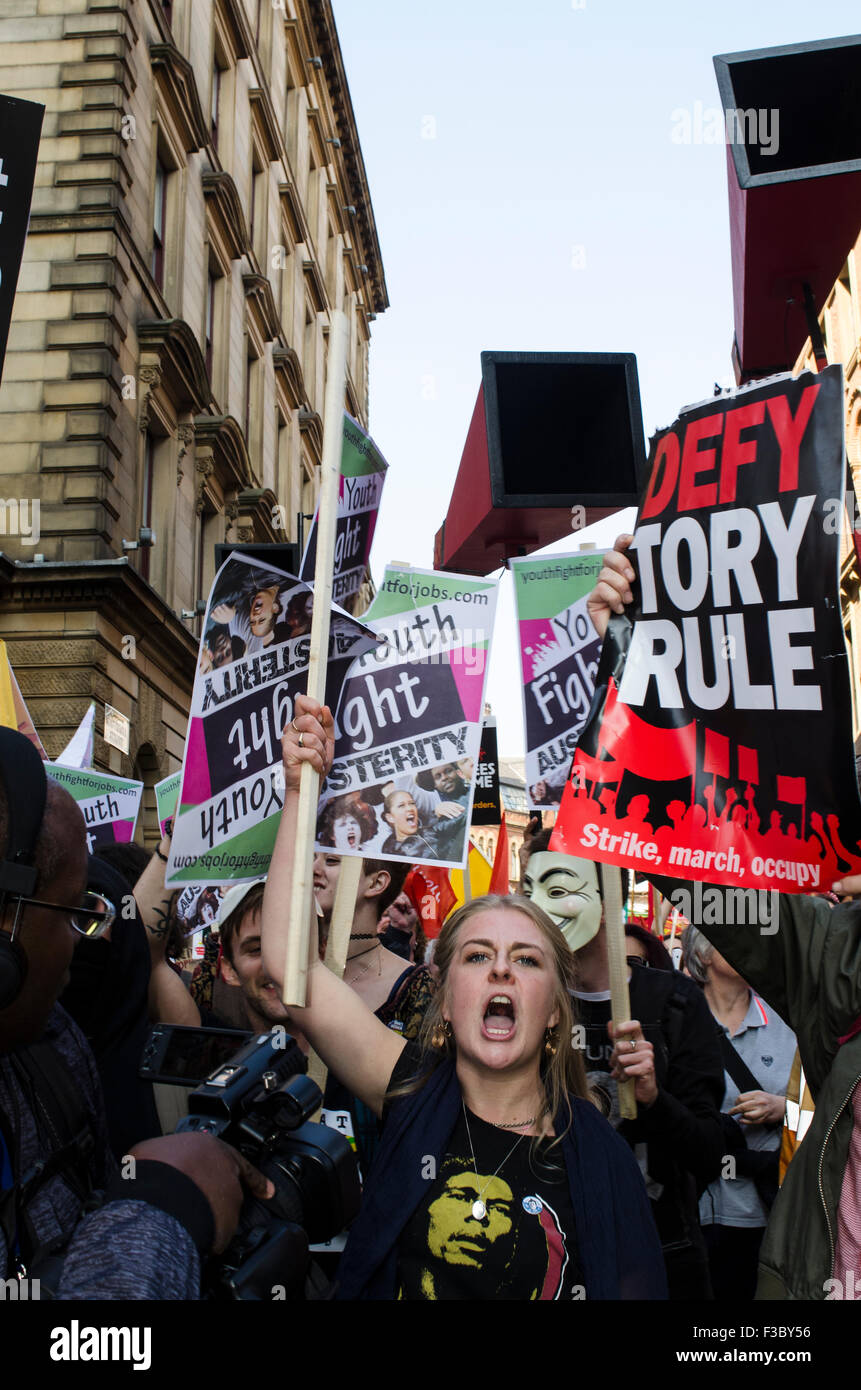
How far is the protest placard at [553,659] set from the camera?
18.9 ft

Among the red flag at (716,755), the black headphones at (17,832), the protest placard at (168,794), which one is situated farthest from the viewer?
the protest placard at (168,794)

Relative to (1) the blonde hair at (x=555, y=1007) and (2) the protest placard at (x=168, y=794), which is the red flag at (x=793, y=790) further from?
(2) the protest placard at (x=168, y=794)

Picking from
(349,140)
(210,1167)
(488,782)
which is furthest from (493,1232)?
(349,140)

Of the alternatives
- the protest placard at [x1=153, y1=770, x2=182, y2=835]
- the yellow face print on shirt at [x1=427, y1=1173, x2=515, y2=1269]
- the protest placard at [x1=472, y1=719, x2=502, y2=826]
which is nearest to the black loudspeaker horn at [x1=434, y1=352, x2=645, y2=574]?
the protest placard at [x1=153, y1=770, x2=182, y2=835]

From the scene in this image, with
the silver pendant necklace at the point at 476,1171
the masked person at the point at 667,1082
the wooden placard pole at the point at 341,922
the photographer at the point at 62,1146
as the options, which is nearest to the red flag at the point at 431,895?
the masked person at the point at 667,1082

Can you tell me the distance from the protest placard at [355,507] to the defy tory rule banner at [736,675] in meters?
0.87

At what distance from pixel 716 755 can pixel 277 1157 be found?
1.57 metres

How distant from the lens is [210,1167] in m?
1.48

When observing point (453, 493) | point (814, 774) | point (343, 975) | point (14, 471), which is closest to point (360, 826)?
point (343, 975)

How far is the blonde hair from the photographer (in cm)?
85

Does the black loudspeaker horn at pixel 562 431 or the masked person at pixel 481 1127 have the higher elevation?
the black loudspeaker horn at pixel 562 431

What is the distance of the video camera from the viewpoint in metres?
1.54

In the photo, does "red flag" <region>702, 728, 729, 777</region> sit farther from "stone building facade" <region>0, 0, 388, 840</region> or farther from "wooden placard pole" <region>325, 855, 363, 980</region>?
"stone building facade" <region>0, 0, 388, 840</region>
